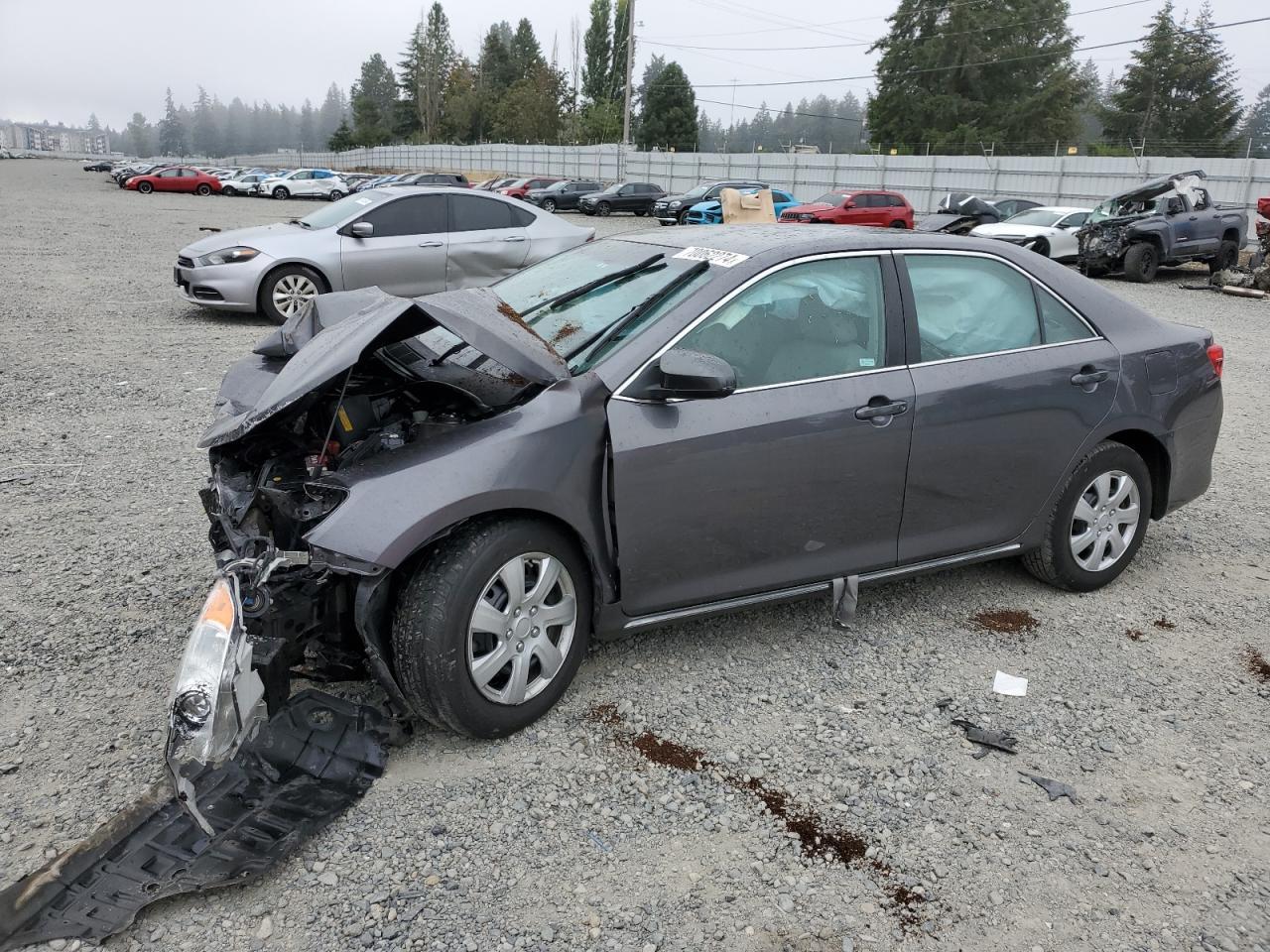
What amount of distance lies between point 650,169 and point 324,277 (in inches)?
1608

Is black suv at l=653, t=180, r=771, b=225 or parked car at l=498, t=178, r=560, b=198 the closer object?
black suv at l=653, t=180, r=771, b=225

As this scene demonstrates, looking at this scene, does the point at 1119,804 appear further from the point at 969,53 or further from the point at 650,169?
the point at 969,53

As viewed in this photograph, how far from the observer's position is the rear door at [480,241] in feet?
35.5

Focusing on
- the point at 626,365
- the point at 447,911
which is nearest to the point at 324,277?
the point at 626,365

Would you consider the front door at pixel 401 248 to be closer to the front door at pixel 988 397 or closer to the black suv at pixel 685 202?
the front door at pixel 988 397

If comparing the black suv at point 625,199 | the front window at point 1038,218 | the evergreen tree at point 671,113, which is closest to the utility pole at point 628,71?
the black suv at point 625,199

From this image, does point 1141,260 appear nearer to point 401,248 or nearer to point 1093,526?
point 401,248

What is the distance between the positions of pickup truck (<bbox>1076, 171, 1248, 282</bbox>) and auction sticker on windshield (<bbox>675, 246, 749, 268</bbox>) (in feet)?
55.8

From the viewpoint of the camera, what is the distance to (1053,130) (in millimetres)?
60531

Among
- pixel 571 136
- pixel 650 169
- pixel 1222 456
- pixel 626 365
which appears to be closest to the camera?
pixel 626 365

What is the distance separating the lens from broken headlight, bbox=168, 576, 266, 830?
8.62ft

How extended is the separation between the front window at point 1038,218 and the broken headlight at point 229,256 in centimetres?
1736

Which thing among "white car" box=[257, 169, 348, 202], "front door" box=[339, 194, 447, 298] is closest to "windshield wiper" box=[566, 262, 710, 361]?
"front door" box=[339, 194, 447, 298]

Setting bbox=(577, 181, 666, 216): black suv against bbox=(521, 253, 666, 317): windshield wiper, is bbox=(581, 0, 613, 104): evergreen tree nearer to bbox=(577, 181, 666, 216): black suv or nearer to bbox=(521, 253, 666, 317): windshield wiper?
bbox=(577, 181, 666, 216): black suv
